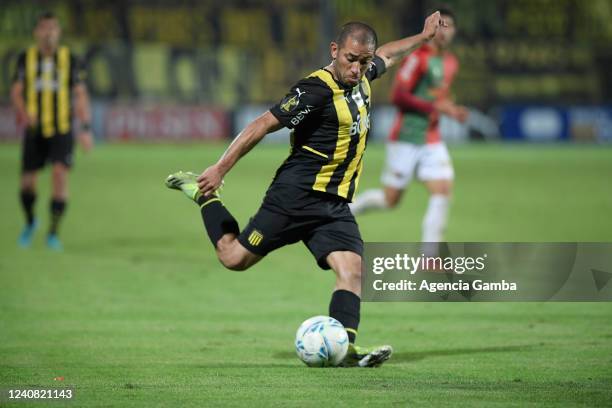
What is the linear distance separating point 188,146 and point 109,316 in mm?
21014

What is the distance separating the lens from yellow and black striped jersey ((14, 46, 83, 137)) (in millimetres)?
13047

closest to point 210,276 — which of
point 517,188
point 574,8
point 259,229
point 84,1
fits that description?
point 259,229

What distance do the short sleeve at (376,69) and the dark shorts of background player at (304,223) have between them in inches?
32.9

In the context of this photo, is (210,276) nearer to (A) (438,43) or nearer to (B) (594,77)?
(A) (438,43)

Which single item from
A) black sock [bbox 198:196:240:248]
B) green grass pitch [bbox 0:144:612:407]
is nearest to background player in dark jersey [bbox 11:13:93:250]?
green grass pitch [bbox 0:144:612:407]

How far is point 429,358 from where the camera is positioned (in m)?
7.16

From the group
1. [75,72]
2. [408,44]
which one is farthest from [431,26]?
[75,72]

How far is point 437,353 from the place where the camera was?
7.37 m

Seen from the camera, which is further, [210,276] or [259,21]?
[259,21]

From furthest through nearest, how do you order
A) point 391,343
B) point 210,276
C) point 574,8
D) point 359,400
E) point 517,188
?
point 574,8, point 517,188, point 210,276, point 391,343, point 359,400

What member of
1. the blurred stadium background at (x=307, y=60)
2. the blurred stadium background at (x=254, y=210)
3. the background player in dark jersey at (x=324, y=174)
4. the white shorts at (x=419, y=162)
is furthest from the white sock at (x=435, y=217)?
the blurred stadium background at (x=307, y=60)

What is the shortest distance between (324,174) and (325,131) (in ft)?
0.87

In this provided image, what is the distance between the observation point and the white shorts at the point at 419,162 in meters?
11.4

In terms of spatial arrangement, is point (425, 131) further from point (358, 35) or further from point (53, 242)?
point (358, 35)
